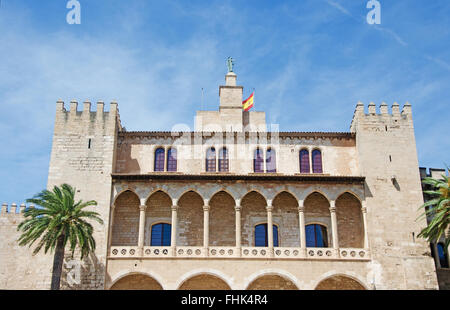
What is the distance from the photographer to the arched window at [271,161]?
33.3 m

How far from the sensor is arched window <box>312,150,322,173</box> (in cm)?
3353

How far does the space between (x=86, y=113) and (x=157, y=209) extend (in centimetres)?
780

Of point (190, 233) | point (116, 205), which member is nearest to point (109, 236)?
point (116, 205)

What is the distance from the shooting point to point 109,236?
1195 inches

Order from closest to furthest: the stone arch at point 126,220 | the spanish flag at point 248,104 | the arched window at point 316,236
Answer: the stone arch at point 126,220 → the arched window at point 316,236 → the spanish flag at point 248,104

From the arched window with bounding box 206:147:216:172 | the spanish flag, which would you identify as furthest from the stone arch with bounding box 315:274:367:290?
the spanish flag

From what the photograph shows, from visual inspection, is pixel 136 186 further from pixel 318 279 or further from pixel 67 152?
pixel 318 279

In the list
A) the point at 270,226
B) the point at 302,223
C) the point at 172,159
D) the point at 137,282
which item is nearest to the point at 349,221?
the point at 302,223

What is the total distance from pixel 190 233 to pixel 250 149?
6787 millimetres

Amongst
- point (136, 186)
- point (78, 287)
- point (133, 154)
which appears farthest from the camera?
point (133, 154)

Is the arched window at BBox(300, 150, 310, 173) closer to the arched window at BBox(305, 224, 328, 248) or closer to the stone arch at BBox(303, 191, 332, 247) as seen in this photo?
the stone arch at BBox(303, 191, 332, 247)

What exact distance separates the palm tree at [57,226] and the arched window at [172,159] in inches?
264

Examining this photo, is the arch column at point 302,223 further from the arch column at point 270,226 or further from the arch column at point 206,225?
the arch column at point 206,225

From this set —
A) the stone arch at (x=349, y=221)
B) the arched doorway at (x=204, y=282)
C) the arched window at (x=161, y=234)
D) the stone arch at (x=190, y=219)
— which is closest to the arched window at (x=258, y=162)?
the stone arch at (x=190, y=219)
